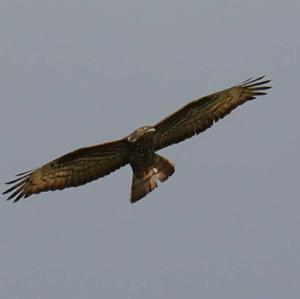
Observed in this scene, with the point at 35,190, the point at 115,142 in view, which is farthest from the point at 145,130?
the point at 35,190

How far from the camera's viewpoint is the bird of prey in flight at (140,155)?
29016 millimetres

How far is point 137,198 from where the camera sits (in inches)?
1151

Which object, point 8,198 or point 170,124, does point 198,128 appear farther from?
point 8,198

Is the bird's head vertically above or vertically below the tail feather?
above

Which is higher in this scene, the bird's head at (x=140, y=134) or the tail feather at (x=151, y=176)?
the bird's head at (x=140, y=134)

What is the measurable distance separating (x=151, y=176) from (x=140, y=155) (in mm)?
513

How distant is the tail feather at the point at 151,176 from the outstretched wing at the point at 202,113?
452 mm

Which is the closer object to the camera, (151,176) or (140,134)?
(140,134)

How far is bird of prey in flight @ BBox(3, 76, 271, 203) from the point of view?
29016 millimetres

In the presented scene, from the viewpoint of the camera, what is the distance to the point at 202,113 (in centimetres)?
2986

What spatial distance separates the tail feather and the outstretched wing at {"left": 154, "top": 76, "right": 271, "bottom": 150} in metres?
0.45

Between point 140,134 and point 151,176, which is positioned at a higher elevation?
point 140,134

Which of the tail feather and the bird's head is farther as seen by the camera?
the tail feather

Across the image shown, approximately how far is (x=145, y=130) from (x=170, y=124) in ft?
3.53
